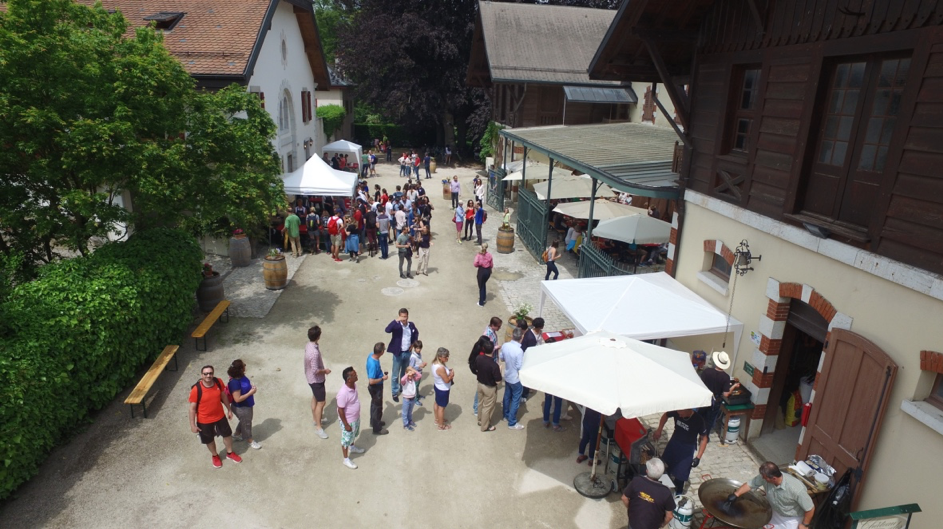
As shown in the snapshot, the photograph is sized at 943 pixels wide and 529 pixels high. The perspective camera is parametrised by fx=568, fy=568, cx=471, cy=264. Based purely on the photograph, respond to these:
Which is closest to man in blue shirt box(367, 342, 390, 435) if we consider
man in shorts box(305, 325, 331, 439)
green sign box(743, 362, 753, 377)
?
man in shorts box(305, 325, 331, 439)

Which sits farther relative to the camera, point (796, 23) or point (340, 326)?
point (340, 326)

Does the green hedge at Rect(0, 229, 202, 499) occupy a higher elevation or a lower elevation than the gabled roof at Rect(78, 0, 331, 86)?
lower

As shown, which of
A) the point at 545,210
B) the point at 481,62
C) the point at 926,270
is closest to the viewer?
the point at 926,270

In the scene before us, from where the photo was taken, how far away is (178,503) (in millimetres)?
6922

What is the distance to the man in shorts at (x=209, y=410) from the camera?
23.4 ft

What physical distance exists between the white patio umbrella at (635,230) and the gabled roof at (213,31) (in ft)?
33.5

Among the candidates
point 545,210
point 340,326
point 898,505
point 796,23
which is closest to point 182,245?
point 340,326

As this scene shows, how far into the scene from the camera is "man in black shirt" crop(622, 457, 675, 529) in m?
5.62

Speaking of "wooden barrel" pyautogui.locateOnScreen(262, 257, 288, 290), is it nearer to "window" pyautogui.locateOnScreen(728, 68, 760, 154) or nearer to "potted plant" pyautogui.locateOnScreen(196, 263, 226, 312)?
"potted plant" pyautogui.locateOnScreen(196, 263, 226, 312)

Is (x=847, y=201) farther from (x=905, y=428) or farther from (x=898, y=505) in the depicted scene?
(x=898, y=505)

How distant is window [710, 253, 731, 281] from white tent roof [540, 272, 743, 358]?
0.49 metres

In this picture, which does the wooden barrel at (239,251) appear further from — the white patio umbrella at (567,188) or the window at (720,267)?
the window at (720,267)

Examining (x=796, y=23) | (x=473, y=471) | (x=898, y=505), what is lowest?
(x=473, y=471)

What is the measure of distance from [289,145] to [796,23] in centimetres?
1820
